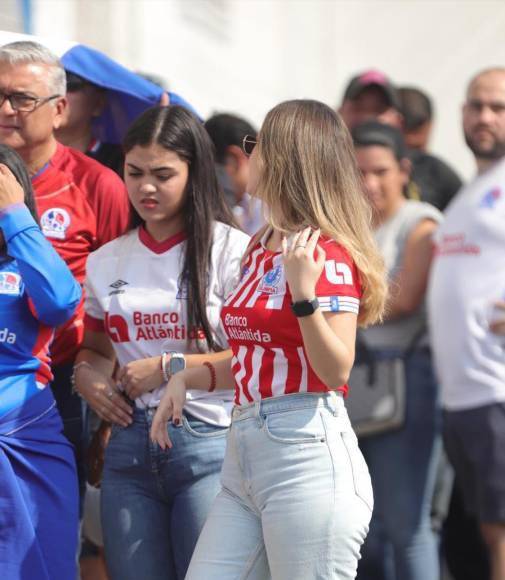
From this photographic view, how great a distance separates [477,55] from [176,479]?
6924 millimetres

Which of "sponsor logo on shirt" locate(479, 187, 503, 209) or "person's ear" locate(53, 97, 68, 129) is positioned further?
"sponsor logo on shirt" locate(479, 187, 503, 209)

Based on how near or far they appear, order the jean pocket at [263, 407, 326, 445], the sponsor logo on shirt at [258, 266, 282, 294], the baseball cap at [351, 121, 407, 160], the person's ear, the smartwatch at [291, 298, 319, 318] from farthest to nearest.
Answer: the baseball cap at [351, 121, 407, 160], the person's ear, the sponsor logo on shirt at [258, 266, 282, 294], the jean pocket at [263, 407, 326, 445], the smartwatch at [291, 298, 319, 318]

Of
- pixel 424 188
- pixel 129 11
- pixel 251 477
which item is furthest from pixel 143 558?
pixel 129 11

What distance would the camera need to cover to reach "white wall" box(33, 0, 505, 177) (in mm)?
9008

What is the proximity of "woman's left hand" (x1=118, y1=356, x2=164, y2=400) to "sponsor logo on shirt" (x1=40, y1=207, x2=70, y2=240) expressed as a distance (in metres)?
0.60

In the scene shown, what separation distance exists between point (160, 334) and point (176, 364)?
0.13 meters

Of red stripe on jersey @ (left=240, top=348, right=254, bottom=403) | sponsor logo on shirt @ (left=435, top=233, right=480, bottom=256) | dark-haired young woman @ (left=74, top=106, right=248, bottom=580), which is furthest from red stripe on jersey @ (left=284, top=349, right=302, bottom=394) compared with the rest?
sponsor logo on shirt @ (left=435, top=233, right=480, bottom=256)

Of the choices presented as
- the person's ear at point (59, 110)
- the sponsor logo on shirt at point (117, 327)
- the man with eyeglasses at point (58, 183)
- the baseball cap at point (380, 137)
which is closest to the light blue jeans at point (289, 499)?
the sponsor logo on shirt at point (117, 327)

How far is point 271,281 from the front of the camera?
3303 millimetres

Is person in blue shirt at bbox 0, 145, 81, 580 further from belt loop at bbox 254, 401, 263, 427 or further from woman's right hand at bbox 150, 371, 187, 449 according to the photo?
belt loop at bbox 254, 401, 263, 427

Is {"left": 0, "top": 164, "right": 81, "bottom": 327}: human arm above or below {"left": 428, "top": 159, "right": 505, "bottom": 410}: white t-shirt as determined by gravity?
above

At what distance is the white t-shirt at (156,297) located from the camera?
3764 millimetres

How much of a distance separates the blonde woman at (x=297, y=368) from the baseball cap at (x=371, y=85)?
112 inches

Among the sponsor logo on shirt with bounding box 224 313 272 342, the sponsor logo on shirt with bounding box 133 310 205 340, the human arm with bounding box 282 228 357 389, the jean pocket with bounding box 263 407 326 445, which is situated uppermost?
the human arm with bounding box 282 228 357 389
